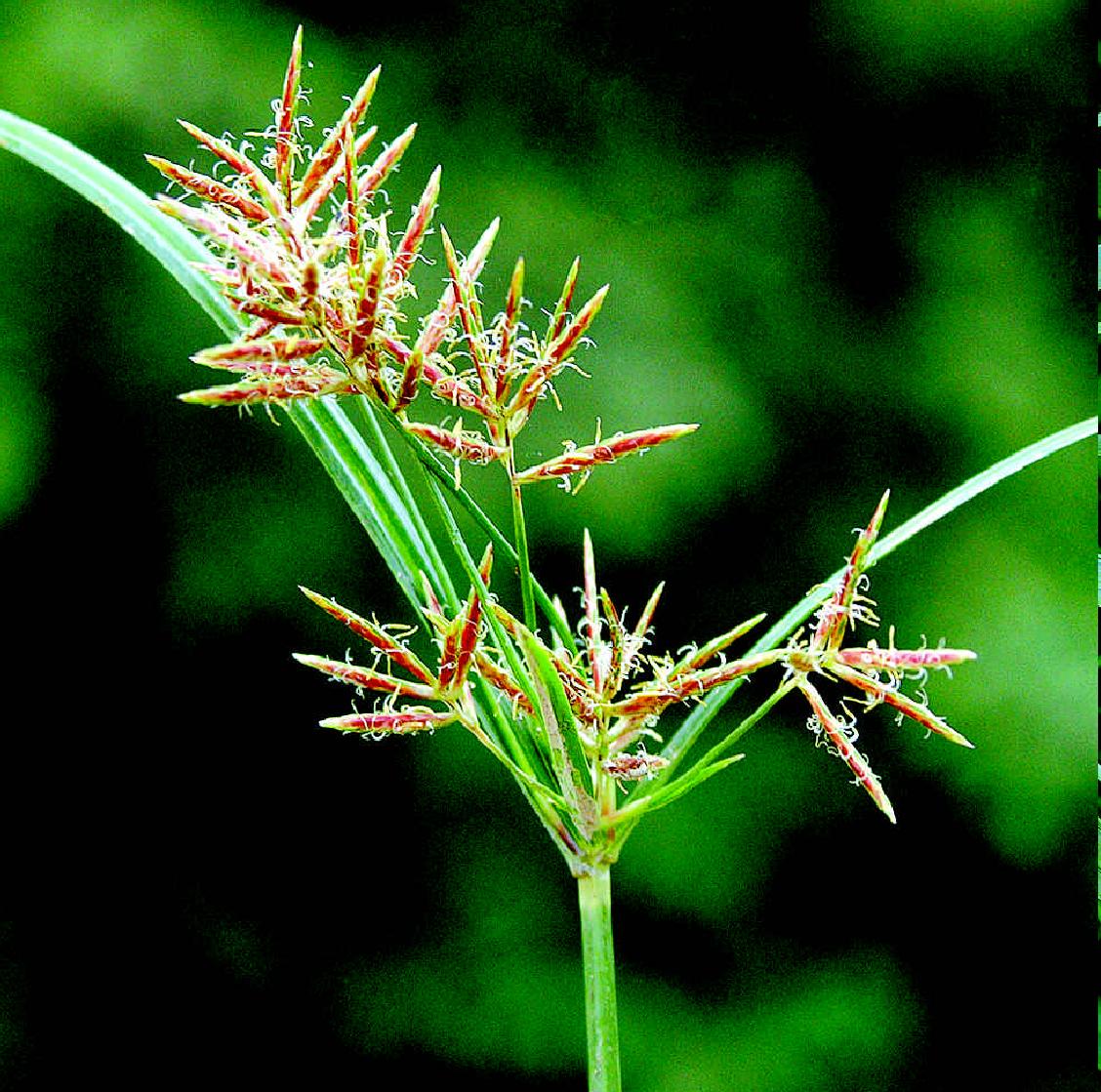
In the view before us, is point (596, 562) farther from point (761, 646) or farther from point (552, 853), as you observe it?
point (761, 646)

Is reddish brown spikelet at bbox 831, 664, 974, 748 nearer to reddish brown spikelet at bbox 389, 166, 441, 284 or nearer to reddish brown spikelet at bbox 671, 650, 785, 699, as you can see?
reddish brown spikelet at bbox 671, 650, 785, 699

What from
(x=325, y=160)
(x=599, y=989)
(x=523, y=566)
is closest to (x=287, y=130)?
(x=325, y=160)

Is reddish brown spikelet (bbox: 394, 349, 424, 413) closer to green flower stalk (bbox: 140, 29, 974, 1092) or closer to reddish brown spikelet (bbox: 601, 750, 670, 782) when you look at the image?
green flower stalk (bbox: 140, 29, 974, 1092)

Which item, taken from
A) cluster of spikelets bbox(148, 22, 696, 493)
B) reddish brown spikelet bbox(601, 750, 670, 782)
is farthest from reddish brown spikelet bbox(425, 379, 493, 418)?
reddish brown spikelet bbox(601, 750, 670, 782)

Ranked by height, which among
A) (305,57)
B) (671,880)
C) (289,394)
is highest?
(305,57)

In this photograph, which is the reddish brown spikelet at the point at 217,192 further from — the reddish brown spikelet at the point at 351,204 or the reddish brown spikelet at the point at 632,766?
the reddish brown spikelet at the point at 632,766

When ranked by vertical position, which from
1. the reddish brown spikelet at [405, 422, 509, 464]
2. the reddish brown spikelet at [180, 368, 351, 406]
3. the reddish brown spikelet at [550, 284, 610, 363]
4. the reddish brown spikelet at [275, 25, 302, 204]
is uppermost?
the reddish brown spikelet at [275, 25, 302, 204]

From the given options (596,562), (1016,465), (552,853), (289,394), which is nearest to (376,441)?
(289,394)

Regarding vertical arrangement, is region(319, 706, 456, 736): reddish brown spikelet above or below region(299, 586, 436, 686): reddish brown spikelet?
below
